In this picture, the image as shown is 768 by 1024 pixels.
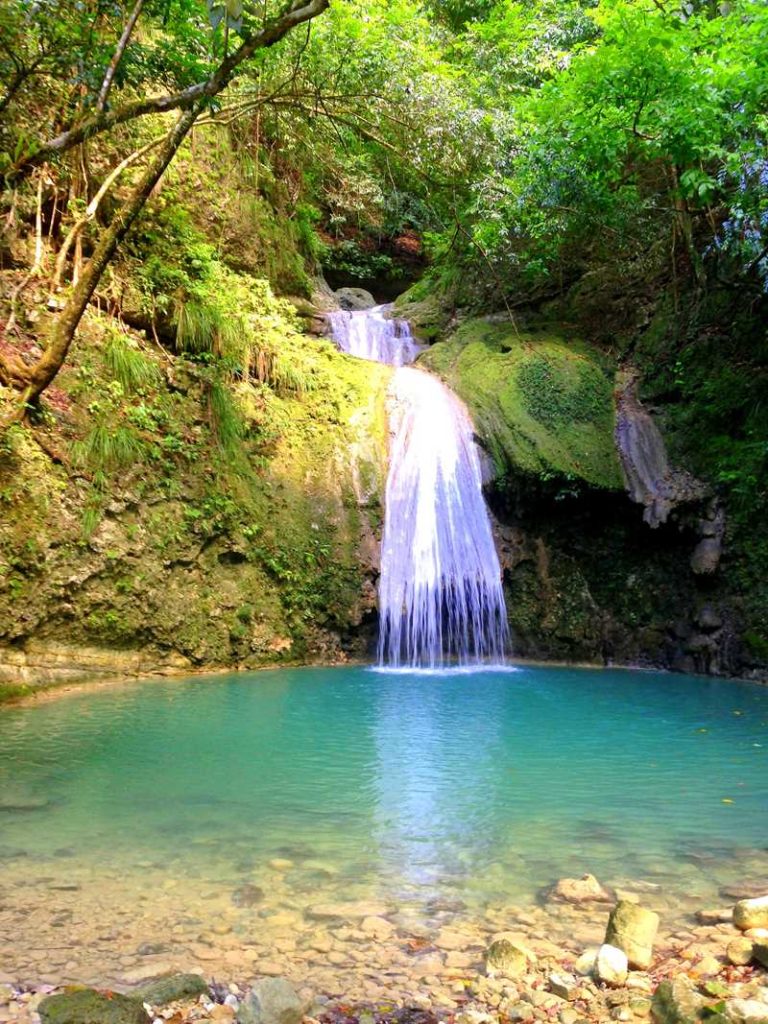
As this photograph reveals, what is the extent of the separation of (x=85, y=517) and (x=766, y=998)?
725 cm

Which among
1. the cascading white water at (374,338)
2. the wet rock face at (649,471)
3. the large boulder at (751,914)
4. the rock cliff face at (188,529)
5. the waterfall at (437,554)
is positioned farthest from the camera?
the cascading white water at (374,338)

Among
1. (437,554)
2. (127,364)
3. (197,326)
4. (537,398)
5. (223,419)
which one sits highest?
(197,326)

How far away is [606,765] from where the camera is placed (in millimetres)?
5184

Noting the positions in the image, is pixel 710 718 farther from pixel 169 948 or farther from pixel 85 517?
pixel 85 517

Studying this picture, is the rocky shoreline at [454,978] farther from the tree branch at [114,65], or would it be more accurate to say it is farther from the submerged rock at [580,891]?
the tree branch at [114,65]

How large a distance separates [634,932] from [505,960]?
0.45 meters

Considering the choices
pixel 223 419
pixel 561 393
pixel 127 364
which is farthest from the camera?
pixel 561 393

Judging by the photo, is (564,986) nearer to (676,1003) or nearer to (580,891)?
(676,1003)

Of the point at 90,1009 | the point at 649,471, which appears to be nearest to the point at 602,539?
the point at 649,471

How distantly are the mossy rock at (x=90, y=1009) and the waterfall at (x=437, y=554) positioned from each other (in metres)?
7.72

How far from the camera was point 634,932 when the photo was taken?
248 centimetres

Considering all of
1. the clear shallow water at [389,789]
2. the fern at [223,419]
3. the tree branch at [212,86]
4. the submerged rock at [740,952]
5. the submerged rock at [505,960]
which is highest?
the tree branch at [212,86]

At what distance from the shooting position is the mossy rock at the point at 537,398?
1074 cm

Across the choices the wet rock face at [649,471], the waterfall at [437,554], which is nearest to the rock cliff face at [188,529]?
the waterfall at [437,554]
